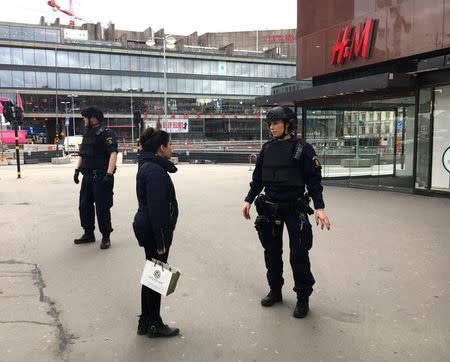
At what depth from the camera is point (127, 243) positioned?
22.9 feet

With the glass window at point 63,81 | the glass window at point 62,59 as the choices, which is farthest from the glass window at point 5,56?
the glass window at point 63,81

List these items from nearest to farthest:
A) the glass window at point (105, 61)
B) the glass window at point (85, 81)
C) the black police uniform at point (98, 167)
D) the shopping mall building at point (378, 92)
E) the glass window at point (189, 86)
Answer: the black police uniform at point (98, 167) → the shopping mall building at point (378, 92) → the glass window at point (85, 81) → the glass window at point (105, 61) → the glass window at point (189, 86)

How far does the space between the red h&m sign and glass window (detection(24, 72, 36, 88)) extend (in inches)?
2849

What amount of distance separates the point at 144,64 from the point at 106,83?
771 centimetres

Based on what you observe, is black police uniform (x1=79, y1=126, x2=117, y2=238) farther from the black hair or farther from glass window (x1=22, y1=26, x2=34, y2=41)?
glass window (x1=22, y1=26, x2=34, y2=41)

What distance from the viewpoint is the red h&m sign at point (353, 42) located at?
1205 cm

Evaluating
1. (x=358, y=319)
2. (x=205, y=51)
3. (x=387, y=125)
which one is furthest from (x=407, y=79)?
(x=205, y=51)

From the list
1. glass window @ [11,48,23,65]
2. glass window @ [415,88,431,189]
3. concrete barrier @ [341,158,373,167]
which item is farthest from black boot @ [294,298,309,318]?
glass window @ [11,48,23,65]

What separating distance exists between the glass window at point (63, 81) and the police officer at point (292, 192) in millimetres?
80155

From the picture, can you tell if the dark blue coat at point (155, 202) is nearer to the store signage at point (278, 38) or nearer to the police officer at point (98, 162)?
the police officer at point (98, 162)

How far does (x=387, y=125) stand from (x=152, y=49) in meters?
77.0

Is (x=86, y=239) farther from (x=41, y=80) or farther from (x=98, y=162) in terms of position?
(x=41, y=80)

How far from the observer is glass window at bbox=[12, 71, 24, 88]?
247 ft

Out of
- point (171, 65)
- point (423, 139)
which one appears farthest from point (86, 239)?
point (171, 65)
